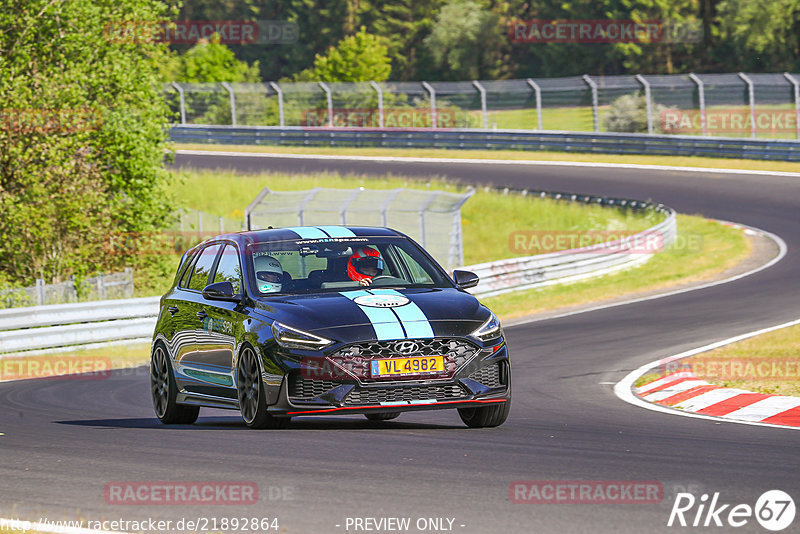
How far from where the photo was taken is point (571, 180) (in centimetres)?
4112

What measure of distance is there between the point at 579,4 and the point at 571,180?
5062 centimetres

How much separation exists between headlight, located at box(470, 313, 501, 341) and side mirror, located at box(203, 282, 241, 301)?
1.98 m

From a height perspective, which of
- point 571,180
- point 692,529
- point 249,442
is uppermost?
point 692,529

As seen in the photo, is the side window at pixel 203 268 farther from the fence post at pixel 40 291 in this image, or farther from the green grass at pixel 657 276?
→ the green grass at pixel 657 276

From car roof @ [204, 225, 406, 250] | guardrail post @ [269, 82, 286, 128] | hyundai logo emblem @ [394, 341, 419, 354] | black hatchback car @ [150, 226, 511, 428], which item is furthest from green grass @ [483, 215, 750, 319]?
guardrail post @ [269, 82, 286, 128]

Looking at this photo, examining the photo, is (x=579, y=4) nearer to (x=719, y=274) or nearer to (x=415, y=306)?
(x=719, y=274)

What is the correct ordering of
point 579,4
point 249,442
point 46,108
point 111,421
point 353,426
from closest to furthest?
point 249,442
point 353,426
point 111,421
point 46,108
point 579,4

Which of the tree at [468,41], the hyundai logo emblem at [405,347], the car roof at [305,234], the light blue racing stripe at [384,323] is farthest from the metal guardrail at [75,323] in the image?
the tree at [468,41]

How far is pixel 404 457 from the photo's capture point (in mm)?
7637

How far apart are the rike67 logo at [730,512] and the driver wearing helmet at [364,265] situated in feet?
12.8

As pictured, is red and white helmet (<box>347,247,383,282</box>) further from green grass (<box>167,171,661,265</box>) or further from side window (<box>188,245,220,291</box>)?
green grass (<box>167,171,661,265</box>)

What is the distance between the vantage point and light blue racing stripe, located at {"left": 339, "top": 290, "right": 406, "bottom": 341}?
8.45 m

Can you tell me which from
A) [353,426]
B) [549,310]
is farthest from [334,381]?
[549,310]

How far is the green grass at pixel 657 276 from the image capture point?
2325 centimetres
